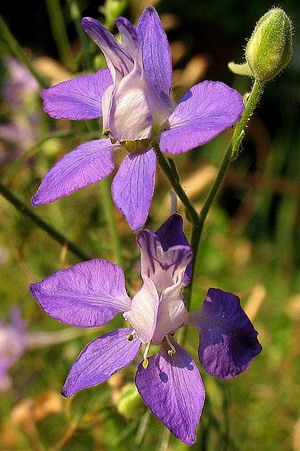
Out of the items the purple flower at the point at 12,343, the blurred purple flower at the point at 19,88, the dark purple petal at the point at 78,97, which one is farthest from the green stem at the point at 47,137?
the blurred purple flower at the point at 19,88

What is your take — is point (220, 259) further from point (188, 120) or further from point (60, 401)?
point (188, 120)

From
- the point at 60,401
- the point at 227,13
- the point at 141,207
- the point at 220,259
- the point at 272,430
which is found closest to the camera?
the point at 141,207

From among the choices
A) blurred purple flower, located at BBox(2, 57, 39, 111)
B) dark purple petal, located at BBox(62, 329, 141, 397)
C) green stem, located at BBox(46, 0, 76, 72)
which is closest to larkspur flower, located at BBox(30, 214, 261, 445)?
dark purple petal, located at BBox(62, 329, 141, 397)

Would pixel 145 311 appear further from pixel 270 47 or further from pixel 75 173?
pixel 270 47

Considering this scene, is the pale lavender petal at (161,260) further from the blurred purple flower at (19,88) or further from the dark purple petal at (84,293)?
the blurred purple flower at (19,88)

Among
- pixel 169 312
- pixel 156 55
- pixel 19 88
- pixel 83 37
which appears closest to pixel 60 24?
pixel 83 37

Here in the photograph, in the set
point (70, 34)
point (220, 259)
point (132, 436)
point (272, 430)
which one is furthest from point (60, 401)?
point (70, 34)

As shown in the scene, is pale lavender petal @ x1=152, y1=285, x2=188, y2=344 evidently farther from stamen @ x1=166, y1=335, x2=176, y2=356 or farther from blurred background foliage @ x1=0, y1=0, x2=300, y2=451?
blurred background foliage @ x1=0, y1=0, x2=300, y2=451
